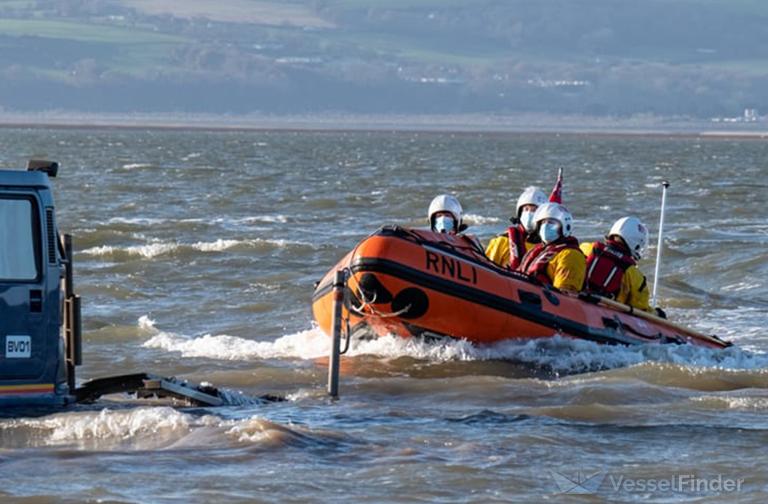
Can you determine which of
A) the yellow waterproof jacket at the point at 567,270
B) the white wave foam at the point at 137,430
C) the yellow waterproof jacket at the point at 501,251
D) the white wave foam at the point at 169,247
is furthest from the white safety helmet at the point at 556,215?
the white wave foam at the point at 169,247

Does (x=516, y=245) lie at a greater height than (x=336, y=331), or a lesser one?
greater

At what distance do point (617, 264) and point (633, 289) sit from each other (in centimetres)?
29

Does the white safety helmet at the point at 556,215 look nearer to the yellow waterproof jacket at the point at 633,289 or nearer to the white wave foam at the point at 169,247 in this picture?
the yellow waterproof jacket at the point at 633,289

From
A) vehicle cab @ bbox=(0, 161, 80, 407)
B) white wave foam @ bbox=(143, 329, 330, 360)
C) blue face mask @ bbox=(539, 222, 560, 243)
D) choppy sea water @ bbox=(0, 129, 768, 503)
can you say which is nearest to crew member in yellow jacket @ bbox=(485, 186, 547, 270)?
blue face mask @ bbox=(539, 222, 560, 243)

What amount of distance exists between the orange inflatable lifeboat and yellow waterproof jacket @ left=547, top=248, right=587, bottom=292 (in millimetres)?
140

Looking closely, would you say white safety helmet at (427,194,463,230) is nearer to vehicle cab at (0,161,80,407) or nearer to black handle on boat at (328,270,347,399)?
black handle on boat at (328,270,347,399)

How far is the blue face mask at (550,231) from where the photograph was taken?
15.3 m

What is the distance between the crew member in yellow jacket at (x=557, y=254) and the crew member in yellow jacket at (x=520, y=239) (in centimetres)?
48

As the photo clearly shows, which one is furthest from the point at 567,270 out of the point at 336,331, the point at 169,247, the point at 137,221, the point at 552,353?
the point at 137,221

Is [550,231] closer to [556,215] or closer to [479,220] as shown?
[556,215]

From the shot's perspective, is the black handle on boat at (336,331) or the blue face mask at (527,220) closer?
the black handle on boat at (336,331)

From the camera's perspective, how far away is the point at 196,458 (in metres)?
10.1

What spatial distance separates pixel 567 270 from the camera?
1537 cm

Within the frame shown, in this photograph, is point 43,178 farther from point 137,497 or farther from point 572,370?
point 572,370
